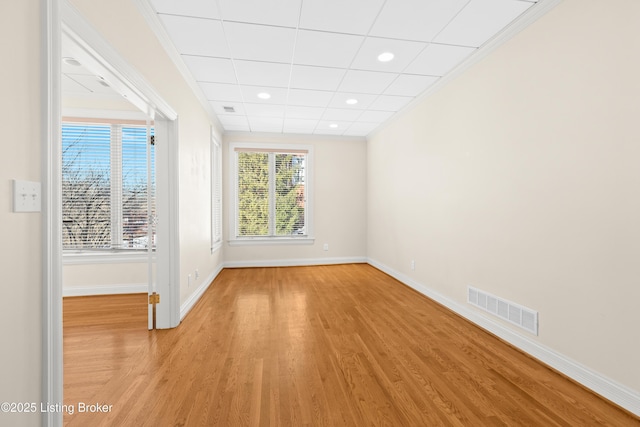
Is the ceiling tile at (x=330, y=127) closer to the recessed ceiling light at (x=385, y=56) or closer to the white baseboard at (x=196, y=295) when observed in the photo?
the recessed ceiling light at (x=385, y=56)

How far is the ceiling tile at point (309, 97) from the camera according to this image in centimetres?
372

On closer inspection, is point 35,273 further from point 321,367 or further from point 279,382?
point 321,367

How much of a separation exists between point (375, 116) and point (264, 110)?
182 centimetres

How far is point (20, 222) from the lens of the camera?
1136mm

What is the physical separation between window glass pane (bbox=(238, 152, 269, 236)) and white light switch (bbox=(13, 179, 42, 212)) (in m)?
4.56

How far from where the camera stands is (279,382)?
1920 mm

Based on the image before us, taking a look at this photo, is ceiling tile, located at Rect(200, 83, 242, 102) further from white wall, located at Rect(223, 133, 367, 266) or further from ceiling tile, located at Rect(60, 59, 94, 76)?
white wall, located at Rect(223, 133, 367, 266)

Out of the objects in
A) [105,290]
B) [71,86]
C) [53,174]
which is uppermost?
[71,86]

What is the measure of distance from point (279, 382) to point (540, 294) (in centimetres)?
212

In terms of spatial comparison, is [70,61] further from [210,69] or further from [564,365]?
[564,365]

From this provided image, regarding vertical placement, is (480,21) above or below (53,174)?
above

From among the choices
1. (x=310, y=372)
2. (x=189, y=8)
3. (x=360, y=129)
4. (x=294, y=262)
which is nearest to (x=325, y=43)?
(x=189, y=8)

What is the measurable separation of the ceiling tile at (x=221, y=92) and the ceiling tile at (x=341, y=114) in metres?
1.38

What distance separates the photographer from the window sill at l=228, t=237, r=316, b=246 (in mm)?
5664
